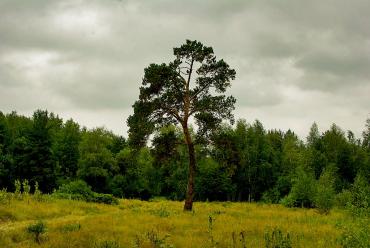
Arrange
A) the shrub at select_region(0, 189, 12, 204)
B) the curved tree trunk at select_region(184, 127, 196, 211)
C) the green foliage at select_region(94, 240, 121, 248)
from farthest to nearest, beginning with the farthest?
1. the curved tree trunk at select_region(184, 127, 196, 211)
2. the shrub at select_region(0, 189, 12, 204)
3. the green foliage at select_region(94, 240, 121, 248)

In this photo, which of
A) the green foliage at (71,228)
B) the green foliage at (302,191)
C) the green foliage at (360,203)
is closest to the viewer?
the green foliage at (360,203)

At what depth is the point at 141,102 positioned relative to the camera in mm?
28594

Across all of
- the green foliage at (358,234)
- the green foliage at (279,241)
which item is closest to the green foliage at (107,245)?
the green foliage at (279,241)

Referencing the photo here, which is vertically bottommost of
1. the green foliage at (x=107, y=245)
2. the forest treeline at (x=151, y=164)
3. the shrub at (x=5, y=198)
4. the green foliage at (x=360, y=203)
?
the green foliage at (x=107, y=245)

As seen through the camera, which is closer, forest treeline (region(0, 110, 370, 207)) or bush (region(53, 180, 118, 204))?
bush (region(53, 180, 118, 204))

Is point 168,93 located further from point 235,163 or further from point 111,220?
point 111,220

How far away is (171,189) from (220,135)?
5172 cm

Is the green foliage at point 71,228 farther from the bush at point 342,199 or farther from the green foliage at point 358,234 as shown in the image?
the bush at point 342,199

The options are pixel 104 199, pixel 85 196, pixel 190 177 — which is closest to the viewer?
pixel 190 177

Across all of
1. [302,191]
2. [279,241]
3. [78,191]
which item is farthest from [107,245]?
[302,191]

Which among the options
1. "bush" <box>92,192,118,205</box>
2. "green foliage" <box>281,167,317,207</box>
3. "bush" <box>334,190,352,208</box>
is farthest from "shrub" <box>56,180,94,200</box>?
"bush" <box>334,190,352,208</box>

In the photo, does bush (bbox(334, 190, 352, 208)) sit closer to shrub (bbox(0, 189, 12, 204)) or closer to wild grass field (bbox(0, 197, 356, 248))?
wild grass field (bbox(0, 197, 356, 248))

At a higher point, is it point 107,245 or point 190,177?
point 190,177

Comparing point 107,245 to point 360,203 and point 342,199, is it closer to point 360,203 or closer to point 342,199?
point 360,203
